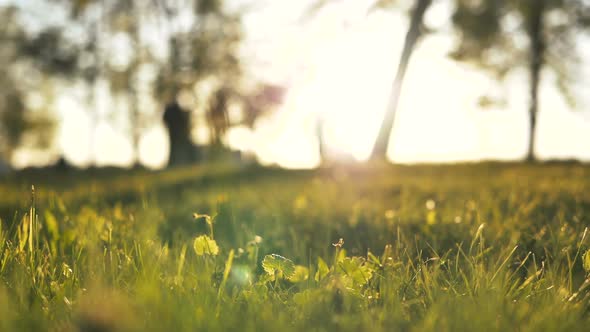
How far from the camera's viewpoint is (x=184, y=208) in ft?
13.9

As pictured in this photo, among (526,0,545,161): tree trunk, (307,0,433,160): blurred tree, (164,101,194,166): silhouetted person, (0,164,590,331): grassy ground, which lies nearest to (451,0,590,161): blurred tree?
(526,0,545,161): tree trunk

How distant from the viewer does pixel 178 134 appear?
2475 cm

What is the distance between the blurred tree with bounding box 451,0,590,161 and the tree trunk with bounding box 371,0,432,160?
11.5ft

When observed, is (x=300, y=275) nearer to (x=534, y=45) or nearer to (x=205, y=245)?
(x=205, y=245)

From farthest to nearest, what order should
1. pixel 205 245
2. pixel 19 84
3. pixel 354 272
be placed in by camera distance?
pixel 19 84 → pixel 205 245 → pixel 354 272

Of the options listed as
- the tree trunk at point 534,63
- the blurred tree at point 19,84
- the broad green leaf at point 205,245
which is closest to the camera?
the broad green leaf at point 205,245

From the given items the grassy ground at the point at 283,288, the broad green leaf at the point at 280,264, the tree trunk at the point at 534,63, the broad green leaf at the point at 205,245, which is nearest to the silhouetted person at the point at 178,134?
the tree trunk at the point at 534,63

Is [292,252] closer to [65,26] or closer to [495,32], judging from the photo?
[495,32]

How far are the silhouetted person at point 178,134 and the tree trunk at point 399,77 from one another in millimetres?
12879

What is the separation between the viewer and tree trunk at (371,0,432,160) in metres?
13.4

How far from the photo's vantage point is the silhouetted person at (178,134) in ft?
81.0

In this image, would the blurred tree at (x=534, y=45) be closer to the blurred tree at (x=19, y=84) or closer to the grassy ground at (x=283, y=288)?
the grassy ground at (x=283, y=288)

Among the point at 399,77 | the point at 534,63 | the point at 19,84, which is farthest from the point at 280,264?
the point at 19,84

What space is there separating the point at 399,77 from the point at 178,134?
557 inches
